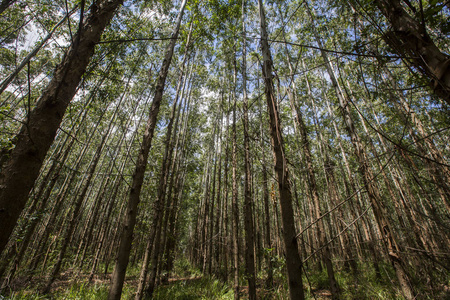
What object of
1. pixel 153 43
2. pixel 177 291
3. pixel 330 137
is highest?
pixel 153 43

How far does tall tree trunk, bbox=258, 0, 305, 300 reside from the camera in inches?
50.0

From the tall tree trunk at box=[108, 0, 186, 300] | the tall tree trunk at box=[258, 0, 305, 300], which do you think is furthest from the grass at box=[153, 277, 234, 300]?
the tall tree trunk at box=[258, 0, 305, 300]

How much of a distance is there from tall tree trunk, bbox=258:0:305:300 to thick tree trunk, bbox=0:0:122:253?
1.65 m

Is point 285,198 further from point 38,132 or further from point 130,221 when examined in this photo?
point 130,221

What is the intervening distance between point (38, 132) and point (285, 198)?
203cm

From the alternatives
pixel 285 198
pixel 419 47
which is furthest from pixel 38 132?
pixel 419 47

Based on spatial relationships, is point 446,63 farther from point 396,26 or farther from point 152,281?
point 152,281

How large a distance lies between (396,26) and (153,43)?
11.0 metres

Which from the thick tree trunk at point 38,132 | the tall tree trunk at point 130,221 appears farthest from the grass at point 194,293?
the thick tree trunk at point 38,132

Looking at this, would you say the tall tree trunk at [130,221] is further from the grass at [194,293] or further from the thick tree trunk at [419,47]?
the grass at [194,293]

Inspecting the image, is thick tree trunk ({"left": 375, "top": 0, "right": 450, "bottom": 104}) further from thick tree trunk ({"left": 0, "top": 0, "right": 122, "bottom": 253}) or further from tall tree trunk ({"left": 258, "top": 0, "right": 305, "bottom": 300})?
thick tree trunk ({"left": 0, "top": 0, "right": 122, "bottom": 253})

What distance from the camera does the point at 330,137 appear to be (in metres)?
14.1

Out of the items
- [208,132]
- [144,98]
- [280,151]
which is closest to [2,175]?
[280,151]

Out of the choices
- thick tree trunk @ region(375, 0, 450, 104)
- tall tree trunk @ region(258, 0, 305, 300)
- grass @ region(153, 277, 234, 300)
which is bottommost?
grass @ region(153, 277, 234, 300)
